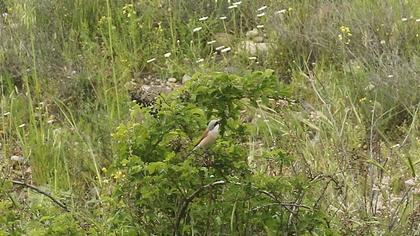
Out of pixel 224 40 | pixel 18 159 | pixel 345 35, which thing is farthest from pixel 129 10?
pixel 18 159

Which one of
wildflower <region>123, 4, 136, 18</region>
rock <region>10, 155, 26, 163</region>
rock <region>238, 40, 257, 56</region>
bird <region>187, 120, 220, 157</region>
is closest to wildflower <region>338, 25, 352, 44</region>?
rock <region>238, 40, 257, 56</region>

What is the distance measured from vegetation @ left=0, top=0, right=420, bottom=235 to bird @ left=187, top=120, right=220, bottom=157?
5cm

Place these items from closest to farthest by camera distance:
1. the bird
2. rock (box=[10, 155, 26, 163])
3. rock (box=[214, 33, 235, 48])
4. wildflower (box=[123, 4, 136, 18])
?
1. the bird
2. rock (box=[10, 155, 26, 163])
3. wildflower (box=[123, 4, 136, 18])
4. rock (box=[214, 33, 235, 48])

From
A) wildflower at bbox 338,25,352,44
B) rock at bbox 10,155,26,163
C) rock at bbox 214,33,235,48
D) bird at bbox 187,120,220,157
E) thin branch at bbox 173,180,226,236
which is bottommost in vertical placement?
rock at bbox 10,155,26,163

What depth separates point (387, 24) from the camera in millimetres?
4672

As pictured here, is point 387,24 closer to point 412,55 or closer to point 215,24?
point 412,55

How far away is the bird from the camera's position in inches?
85.1

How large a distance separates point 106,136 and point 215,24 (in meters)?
1.53

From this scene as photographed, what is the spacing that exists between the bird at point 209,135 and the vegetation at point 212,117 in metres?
0.05

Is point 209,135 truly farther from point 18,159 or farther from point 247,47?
point 247,47

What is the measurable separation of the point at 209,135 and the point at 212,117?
162 millimetres

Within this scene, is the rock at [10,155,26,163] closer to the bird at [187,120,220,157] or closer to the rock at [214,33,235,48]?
the rock at [214,33,235,48]

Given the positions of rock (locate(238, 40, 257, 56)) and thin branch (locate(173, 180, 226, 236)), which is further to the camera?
rock (locate(238, 40, 257, 56))

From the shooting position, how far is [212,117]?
2328 mm
